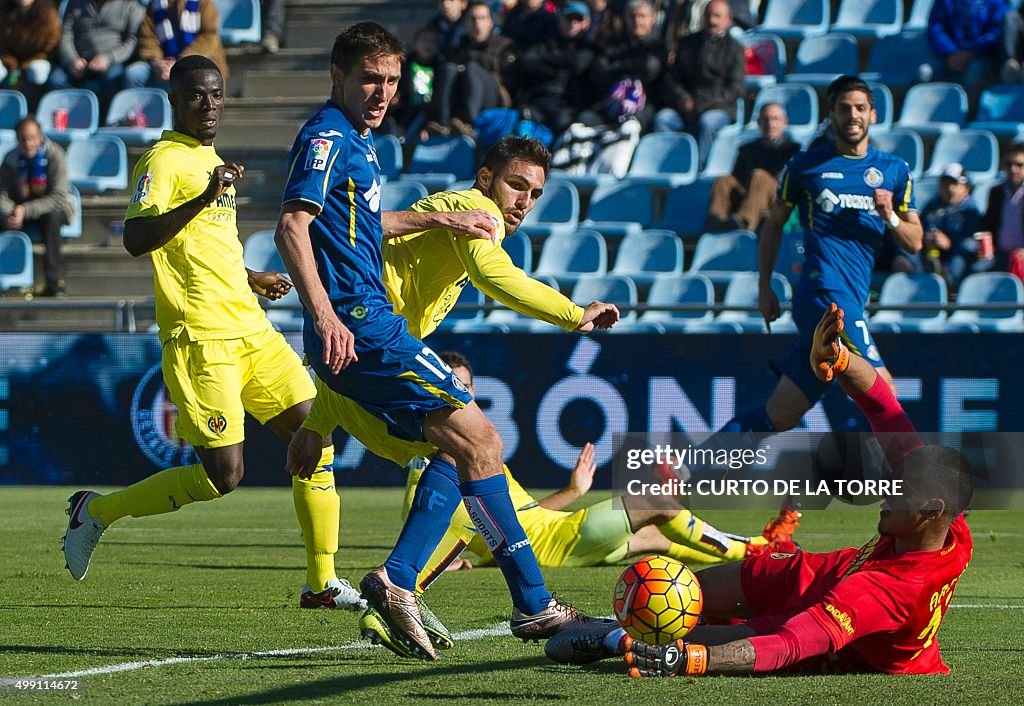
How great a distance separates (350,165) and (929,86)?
1238cm

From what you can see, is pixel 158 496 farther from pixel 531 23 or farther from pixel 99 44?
pixel 99 44

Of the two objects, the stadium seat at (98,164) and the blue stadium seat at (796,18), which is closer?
the blue stadium seat at (796,18)

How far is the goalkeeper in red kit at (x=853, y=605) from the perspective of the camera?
4.91 m

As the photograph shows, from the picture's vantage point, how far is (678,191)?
53.9ft

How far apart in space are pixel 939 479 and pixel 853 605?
0.48m

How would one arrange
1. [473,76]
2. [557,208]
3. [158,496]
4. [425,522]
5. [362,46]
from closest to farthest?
[362,46], [425,522], [158,496], [557,208], [473,76]

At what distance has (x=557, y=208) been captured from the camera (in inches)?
651

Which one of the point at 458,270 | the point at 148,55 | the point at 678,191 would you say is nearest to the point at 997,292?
the point at 678,191

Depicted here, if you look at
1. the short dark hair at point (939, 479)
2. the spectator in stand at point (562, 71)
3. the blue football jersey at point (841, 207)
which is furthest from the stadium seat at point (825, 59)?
the short dark hair at point (939, 479)

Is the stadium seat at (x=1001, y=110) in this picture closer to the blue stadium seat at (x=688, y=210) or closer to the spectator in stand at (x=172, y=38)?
the blue stadium seat at (x=688, y=210)

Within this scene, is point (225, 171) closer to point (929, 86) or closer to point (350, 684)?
point (350, 684)

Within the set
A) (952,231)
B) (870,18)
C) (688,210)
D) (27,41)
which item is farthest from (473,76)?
(27,41)

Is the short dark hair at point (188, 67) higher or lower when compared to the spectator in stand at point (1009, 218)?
higher

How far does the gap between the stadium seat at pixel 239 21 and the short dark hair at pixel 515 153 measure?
46.8ft
